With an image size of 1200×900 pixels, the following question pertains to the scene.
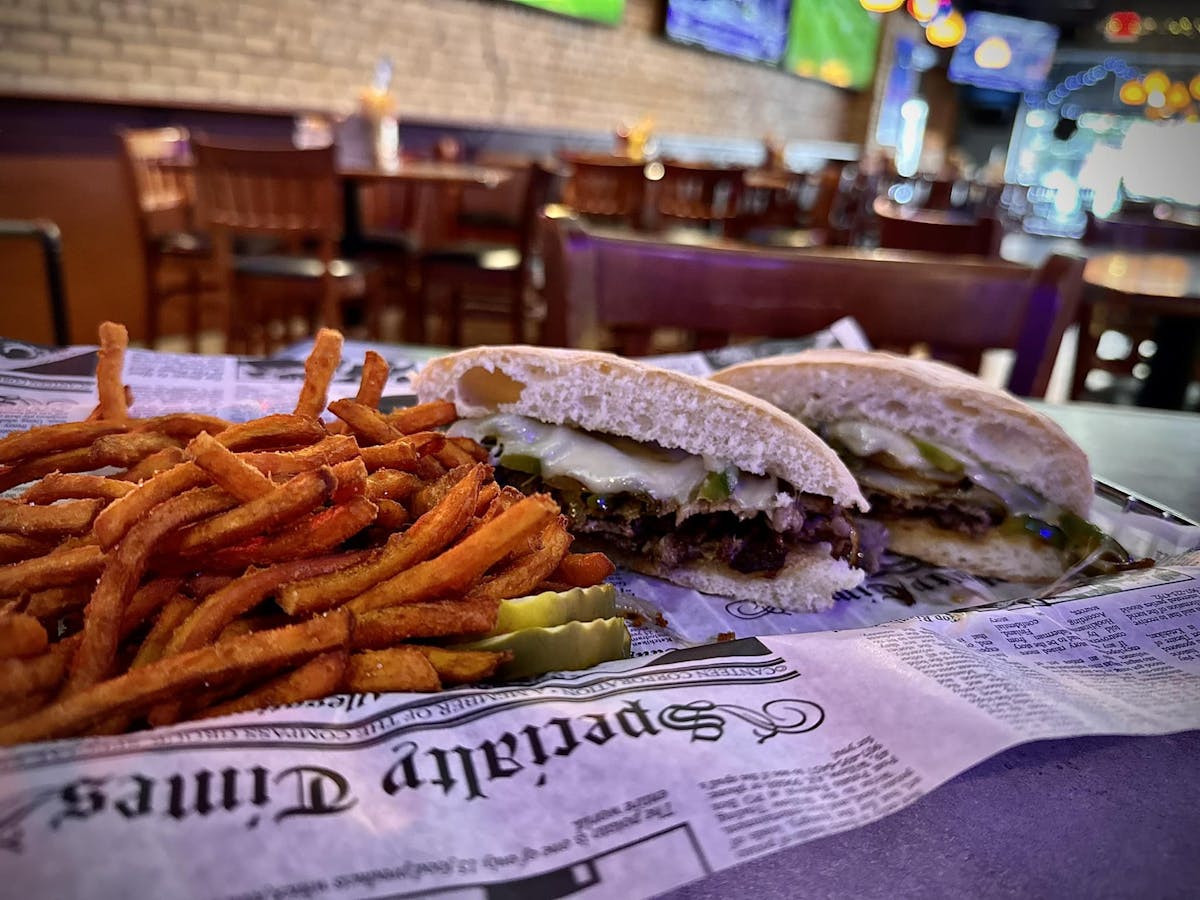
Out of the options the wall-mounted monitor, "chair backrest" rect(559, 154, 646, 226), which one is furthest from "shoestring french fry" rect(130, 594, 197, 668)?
the wall-mounted monitor

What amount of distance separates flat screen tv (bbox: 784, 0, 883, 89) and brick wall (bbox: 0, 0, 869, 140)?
2077 millimetres

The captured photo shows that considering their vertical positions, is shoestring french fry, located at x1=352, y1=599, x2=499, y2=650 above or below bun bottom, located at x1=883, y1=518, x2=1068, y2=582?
above

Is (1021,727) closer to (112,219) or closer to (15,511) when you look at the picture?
(15,511)

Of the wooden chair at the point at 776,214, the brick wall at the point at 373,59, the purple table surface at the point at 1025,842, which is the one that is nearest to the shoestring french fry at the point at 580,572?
the purple table surface at the point at 1025,842

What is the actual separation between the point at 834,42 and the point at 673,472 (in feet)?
55.3

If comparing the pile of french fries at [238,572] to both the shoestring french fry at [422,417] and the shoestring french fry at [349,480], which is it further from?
the shoestring french fry at [422,417]

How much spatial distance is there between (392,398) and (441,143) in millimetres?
6257

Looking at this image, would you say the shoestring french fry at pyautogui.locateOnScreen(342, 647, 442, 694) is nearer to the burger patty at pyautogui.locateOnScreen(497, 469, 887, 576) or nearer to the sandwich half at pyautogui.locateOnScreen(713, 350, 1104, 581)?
the burger patty at pyautogui.locateOnScreen(497, 469, 887, 576)

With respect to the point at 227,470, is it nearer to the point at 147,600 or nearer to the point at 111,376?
the point at 147,600

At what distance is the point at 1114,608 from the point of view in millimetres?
1057

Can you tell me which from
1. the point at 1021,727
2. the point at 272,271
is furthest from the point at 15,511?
the point at 272,271

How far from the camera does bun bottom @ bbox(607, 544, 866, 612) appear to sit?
137 cm

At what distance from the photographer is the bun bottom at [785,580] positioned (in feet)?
4.49

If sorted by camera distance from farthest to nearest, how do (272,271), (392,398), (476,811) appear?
(272,271) < (392,398) < (476,811)
